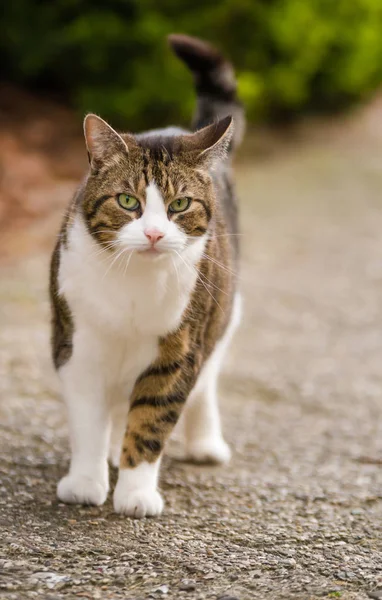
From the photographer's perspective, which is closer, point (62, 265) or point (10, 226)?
point (62, 265)

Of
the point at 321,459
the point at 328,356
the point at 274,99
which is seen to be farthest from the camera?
the point at 274,99

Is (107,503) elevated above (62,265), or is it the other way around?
(62,265)

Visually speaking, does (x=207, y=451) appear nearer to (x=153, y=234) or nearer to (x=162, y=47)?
(x=153, y=234)

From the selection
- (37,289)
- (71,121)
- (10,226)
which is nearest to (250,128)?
(71,121)

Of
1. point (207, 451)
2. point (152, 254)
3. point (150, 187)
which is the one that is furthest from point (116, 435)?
point (150, 187)

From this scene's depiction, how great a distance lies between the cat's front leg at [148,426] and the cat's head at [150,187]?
0.39m

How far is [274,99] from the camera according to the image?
9.23 m

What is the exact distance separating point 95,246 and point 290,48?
6.30 metres

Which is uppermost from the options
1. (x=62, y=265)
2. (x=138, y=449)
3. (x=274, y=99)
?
(x=274, y=99)

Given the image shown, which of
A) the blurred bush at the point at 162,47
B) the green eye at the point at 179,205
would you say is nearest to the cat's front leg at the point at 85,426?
the green eye at the point at 179,205

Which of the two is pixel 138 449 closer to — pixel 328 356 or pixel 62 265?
pixel 62 265

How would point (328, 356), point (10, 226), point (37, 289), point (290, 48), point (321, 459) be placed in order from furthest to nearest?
point (290, 48) < point (10, 226) < point (37, 289) < point (328, 356) < point (321, 459)

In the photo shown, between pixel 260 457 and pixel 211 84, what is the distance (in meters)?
1.61

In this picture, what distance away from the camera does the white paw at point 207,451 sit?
3.58m
